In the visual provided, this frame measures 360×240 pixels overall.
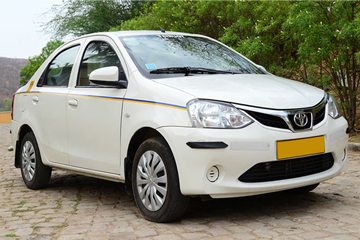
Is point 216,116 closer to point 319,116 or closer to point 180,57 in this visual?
point 319,116

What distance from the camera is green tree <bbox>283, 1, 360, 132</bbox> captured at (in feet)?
30.7

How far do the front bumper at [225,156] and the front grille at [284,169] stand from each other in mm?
45

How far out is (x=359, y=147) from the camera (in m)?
8.80

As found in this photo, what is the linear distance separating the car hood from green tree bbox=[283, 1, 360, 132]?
4.70 meters

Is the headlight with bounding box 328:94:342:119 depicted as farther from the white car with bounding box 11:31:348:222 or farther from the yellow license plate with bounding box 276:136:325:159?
the yellow license plate with bounding box 276:136:325:159

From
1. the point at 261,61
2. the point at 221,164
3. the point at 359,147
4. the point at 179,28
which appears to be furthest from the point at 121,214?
the point at 179,28

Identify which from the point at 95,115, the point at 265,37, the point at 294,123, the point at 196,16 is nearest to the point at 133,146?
the point at 95,115

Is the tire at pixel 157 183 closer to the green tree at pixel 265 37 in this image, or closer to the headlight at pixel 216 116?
the headlight at pixel 216 116

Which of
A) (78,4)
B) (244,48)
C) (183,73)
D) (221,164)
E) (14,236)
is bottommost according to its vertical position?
(14,236)

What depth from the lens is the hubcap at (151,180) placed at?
175 inches

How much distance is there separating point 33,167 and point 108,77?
7.51 ft

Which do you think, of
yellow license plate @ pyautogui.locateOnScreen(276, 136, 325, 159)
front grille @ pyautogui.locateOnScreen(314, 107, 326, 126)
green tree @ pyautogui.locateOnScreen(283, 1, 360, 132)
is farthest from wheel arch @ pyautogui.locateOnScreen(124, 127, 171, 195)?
green tree @ pyautogui.locateOnScreen(283, 1, 360, 132)

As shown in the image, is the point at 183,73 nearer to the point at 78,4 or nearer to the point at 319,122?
the point at 319,122

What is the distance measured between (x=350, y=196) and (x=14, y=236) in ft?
10.5
